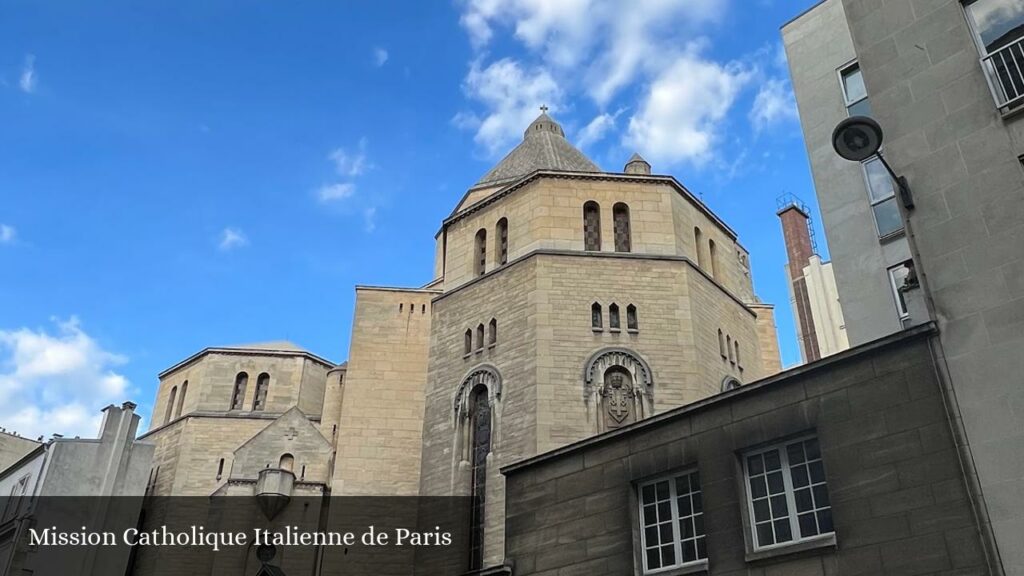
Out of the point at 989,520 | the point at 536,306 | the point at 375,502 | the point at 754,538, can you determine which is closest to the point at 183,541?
the point at 375,502

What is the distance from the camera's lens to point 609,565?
1053 cm

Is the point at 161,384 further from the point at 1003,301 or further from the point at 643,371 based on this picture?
the point at 1003,301

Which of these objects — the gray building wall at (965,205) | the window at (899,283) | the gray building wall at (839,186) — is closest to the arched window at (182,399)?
the gray building wall at (839,186)

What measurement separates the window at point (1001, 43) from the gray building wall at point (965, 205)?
0.35 feet

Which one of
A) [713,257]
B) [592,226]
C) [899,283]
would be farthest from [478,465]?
[899,283]

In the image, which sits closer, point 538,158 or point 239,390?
point 538,158

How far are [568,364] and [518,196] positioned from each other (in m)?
5.65

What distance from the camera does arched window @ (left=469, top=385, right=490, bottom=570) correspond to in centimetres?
1916

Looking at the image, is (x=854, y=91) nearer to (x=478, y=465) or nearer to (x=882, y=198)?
(x=882, y=198)

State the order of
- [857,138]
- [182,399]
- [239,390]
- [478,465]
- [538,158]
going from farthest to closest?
[182,399], [239,390], [538,158], [478,465], [857,138]

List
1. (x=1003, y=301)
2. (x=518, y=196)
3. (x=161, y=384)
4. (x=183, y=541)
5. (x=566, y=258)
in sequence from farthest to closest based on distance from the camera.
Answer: (x=161, y=384) → (x=183, y=541) → (x=518, y=196) → (x=566, y=258) → (x=1003, y=301)

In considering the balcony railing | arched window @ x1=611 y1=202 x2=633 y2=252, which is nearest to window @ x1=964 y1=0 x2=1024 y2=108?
the balcony railing

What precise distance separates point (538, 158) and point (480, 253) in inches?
313

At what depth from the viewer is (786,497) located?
934 cm
